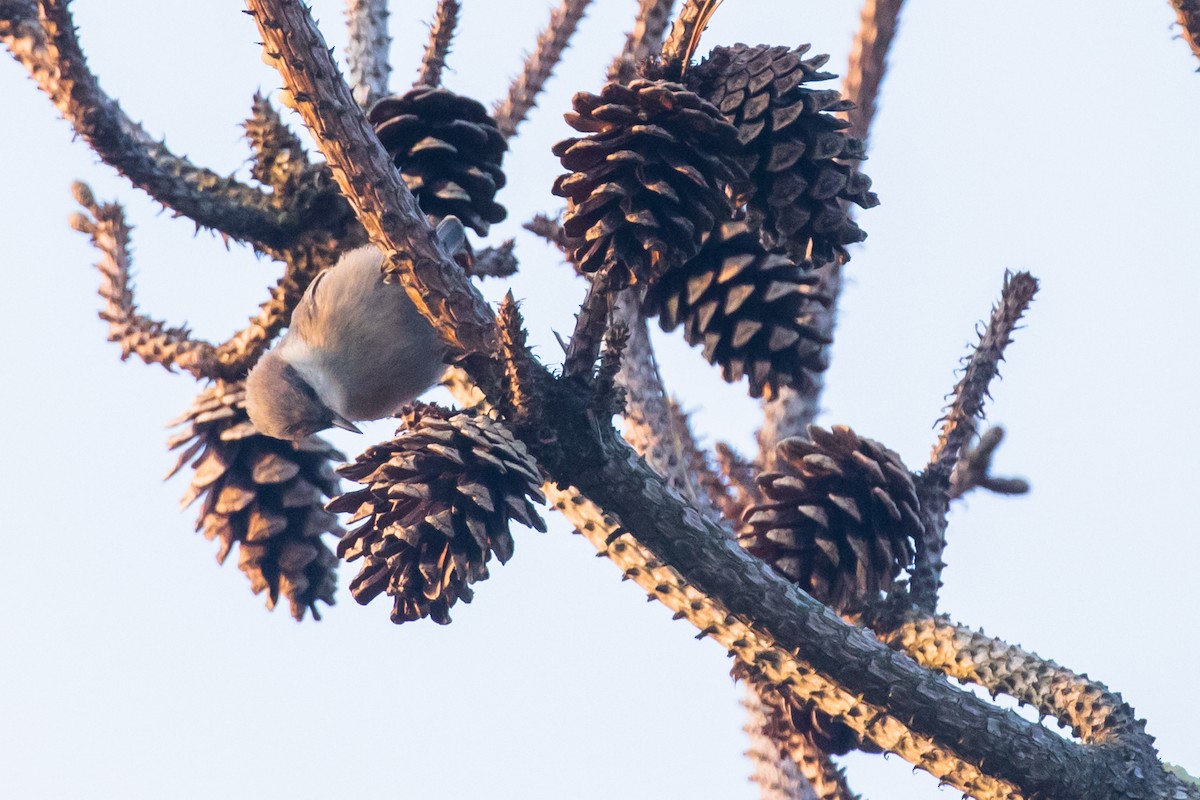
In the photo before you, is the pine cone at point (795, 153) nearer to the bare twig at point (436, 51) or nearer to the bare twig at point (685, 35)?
the bare twig at point (685, 35)

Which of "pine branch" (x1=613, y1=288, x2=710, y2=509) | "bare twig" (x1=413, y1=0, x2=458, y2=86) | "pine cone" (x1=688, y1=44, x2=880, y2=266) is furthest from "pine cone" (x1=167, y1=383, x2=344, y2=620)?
"pine cone" (x1=688, y1=44, x2=880, y2=266)

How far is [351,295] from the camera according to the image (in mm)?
3465

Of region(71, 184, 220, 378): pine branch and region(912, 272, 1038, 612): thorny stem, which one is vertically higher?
region(912, 272, 1038, 612): thorny stem

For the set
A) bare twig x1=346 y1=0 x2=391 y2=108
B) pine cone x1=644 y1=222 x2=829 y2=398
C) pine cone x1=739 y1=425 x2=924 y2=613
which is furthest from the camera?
Answer: bare twig x1=346 y1=0 x2=391 y2=108

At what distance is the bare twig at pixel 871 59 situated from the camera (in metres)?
3.56

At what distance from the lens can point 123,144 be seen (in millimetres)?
2840

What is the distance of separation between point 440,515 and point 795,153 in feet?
2.87

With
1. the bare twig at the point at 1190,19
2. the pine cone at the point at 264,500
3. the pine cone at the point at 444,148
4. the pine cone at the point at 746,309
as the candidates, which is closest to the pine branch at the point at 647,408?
the pine cone at the point at 746,309

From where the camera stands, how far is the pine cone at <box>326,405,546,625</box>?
2.03 m

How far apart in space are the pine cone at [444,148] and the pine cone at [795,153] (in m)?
0.97

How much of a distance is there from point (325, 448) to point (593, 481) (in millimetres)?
1298

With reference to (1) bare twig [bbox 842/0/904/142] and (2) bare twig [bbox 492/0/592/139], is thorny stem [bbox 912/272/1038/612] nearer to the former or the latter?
(1) bare twig [bbox 842/0/904/142]

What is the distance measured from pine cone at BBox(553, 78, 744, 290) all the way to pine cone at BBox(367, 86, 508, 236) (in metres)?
1.07

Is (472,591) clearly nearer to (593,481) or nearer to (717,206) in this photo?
(593,481)
